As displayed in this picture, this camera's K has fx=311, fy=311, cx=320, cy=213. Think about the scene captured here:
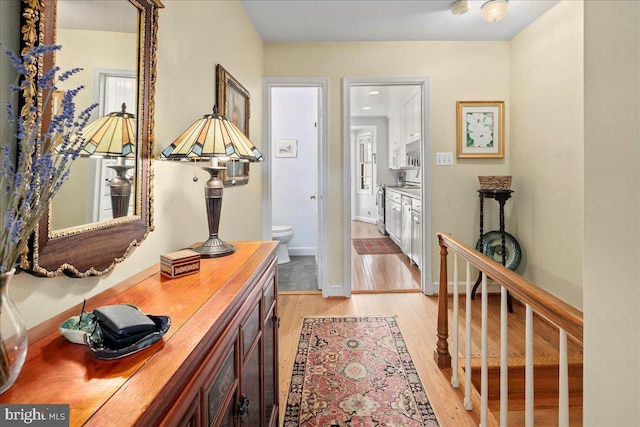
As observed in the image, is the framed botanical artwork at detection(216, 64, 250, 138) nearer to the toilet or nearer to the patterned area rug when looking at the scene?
the toilet

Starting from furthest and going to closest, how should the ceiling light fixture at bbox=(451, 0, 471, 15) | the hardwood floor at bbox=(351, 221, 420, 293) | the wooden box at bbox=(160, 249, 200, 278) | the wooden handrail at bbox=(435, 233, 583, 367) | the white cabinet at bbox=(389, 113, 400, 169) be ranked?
the white cabinet at bbox=(389, 113, 400, 169) → the hardwood floor at bbox=(351, 221, 420, 293) → the ceiling light fixture at bbox=(451, 0, 471, 15) → the wooden box at bbox=(160, 249, 200, 278) → the wooden handrail at bbox=(435, 233, 583, 367)

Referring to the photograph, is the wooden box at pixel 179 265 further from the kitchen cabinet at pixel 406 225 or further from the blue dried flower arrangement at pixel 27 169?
the kitchen cabinet at pixel 406 225

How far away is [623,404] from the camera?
0.53 m

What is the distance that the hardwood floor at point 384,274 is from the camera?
332cm

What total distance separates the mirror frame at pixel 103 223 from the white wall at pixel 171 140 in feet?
0.15

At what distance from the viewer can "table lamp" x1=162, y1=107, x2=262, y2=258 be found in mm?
1127

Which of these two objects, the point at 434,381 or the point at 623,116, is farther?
the point at 434,381

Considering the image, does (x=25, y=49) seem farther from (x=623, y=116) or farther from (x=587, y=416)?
(x=587, y=416)

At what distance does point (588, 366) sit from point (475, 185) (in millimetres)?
2742

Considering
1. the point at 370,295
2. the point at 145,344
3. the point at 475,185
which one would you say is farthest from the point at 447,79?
the point at 145,344

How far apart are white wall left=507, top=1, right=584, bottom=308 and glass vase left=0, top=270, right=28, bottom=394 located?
2.73m

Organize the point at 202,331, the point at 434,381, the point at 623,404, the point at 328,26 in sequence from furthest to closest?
1. the point at 328,26
2. the point at 434,381
3. the point at 202,331
4. the point at 623,404

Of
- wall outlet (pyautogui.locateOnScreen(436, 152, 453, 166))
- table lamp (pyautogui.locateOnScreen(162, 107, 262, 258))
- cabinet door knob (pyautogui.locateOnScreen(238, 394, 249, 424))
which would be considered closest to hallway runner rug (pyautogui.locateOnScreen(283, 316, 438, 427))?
cabinet door knob (pyautogui.locateOnScreen(238, 394, 249, 424))

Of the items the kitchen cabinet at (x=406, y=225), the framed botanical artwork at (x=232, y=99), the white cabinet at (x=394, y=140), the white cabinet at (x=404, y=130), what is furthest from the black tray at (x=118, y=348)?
the white cabinet at (x=394, y=140)
